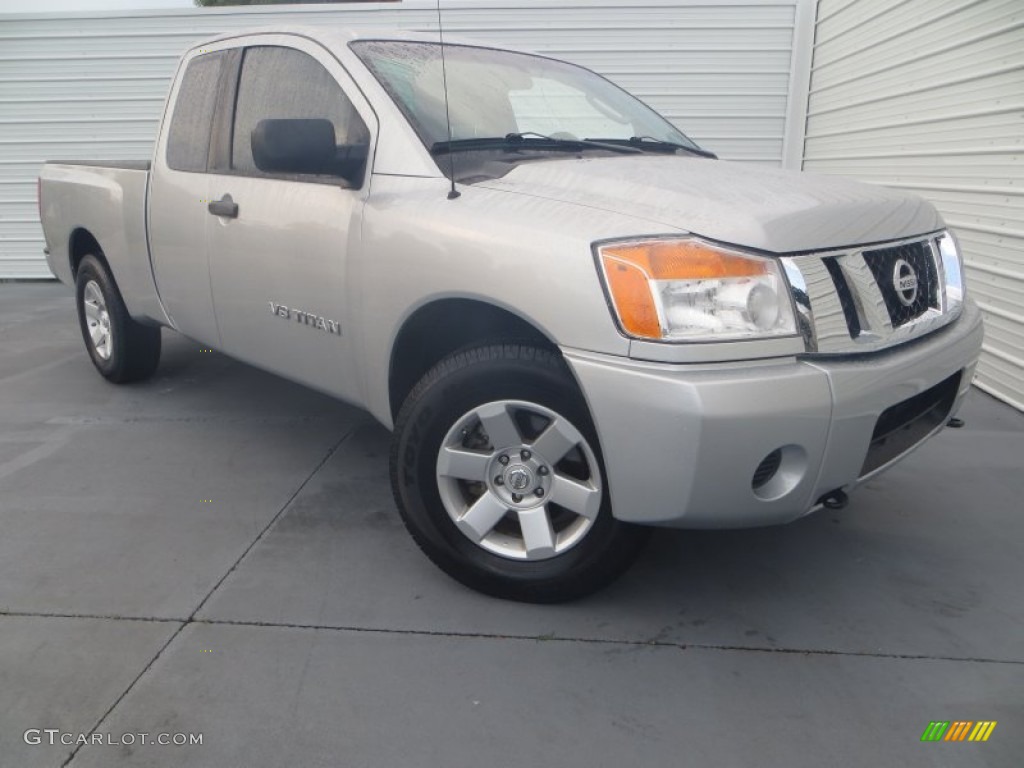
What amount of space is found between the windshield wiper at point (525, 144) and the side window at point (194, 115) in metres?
1.50

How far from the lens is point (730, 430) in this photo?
2.10m

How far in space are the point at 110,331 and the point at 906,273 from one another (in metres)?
4.29

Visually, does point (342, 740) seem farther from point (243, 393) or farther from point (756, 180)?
point (243, 393)

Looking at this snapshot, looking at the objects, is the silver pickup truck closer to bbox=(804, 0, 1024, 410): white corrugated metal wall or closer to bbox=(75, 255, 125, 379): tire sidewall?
bbox=(75, 255, 125, 379): tire sidewall

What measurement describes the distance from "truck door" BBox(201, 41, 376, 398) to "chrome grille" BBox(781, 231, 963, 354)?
1526 millimetres

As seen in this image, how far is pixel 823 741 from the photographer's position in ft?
6.81

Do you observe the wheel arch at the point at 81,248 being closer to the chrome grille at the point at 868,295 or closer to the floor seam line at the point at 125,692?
the floor seam line at the point at 125,692

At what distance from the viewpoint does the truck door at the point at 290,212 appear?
2.92 metres

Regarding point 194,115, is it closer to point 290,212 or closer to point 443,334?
point 290,212

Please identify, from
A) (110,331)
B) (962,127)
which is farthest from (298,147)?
(962,127)

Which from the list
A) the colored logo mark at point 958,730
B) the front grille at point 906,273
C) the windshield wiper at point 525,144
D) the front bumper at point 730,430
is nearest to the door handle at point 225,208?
the windshield wiper at point 525,144

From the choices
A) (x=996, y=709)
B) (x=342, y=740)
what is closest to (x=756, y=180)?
(x=996, y=709)

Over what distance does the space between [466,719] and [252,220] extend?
2.18 metres

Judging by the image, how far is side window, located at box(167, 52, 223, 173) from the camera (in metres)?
3.87
